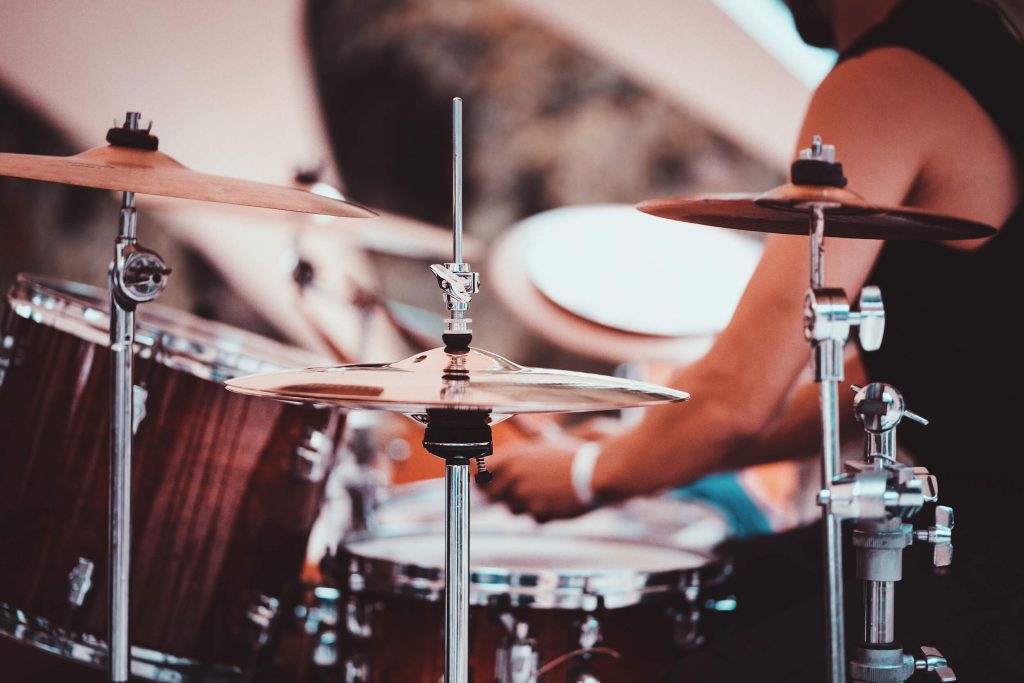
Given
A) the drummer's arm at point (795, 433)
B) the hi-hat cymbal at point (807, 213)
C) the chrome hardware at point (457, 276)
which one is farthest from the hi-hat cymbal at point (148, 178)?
the drummer's arm at point (795, 433)

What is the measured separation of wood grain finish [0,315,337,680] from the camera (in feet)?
5.72

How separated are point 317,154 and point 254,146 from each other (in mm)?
163

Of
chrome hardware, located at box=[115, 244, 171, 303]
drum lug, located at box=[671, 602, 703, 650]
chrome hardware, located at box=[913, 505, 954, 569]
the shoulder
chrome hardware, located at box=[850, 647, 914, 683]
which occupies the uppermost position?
the shoulder

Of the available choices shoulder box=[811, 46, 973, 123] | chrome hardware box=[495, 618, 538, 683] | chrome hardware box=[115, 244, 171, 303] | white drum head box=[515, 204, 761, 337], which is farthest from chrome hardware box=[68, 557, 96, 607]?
shoulder box=[811, 46, 973, 123]

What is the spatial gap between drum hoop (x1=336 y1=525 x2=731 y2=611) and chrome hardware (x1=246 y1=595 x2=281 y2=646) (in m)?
0.19

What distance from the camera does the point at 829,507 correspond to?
3.77 feet

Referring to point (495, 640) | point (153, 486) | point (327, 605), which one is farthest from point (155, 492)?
point (495, 640)

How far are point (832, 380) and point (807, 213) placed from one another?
0.92ft

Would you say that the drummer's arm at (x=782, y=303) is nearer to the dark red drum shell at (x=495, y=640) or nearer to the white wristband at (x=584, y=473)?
the white wristband at (x=584, y=473)

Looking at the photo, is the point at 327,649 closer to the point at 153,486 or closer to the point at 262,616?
the point at 262,616

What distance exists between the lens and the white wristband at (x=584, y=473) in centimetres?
221

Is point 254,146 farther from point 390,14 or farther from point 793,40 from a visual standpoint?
point 793,40

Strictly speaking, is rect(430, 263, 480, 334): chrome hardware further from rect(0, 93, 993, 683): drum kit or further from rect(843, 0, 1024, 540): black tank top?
rect(843, 0, 1024, 540): black tank top

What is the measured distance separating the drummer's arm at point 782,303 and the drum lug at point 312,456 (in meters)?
0.67
